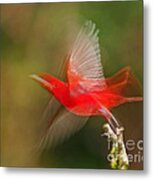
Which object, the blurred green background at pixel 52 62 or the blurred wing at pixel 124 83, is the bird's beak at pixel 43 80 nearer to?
the blurred green background at pixel 52 62

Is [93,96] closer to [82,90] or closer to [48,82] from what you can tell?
[82,90]

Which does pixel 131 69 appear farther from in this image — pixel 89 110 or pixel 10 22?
pixel 10 22

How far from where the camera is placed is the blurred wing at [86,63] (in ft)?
4.44

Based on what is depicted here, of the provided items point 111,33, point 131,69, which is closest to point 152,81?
point 131,69

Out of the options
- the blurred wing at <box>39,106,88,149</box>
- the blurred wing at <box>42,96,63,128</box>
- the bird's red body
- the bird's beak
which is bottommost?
the blurred wing at <box>39,106,88,149</box>

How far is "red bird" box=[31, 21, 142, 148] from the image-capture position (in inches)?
53.1

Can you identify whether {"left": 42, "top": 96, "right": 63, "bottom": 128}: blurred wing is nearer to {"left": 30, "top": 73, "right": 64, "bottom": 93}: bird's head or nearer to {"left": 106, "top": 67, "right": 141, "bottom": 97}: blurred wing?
{"left": 30, "top": 73, "right": 64, "bottom": 93}: bird's head

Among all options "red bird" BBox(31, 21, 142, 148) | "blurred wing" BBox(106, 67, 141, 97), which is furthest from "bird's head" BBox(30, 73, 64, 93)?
"blurred wing" BBox(106, 67, 141, 97)

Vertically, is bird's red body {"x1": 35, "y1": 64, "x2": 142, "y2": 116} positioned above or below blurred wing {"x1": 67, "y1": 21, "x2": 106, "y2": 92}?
below

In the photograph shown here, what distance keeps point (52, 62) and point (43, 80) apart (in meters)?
0.06

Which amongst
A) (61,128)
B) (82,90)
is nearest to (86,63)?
(82,90)

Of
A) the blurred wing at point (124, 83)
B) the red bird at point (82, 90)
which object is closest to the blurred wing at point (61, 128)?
the red bird at point (82, 90)

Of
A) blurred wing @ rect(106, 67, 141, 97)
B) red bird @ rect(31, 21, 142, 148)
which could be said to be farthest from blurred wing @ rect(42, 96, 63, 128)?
blurred wing @ rect(106, 67, 141, 97)

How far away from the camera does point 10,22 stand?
1.39 m
